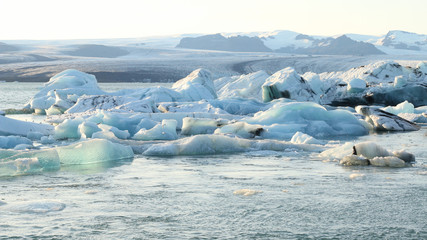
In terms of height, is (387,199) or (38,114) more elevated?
(387,199)

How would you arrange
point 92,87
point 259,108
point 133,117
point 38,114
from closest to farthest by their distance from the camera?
point 133,117, point 259,108, point 38,114, point 92,87

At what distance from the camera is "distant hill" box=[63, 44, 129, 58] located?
7981cm

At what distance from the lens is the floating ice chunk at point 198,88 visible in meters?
16.8

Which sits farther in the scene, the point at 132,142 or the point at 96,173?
the point at 132,142

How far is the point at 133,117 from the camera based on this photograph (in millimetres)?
Result: 10609

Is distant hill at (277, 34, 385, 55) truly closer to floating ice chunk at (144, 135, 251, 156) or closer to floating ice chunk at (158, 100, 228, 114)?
floating ice chunk at (158, 100, 228, 114)

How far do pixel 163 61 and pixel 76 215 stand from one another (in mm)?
55847

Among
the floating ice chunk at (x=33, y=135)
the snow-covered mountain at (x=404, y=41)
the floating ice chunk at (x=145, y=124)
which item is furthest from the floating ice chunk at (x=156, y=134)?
the snow-covered mountain at (x=404, y=41)

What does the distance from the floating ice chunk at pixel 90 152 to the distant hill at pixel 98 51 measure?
7407cm

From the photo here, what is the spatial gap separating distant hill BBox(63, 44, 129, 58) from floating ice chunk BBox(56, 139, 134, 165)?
74067mm

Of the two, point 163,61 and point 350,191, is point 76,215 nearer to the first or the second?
point 350,191

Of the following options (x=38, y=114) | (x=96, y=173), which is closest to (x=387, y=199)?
(x=96, y=173)

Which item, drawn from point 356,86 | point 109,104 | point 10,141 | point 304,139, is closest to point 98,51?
point 356,86

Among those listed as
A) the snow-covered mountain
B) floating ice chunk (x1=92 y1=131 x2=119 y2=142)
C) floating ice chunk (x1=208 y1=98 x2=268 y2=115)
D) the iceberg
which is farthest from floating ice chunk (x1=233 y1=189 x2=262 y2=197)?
the snow-covered mountain
